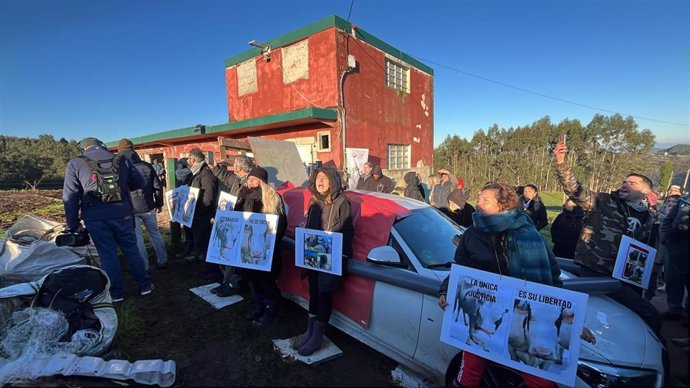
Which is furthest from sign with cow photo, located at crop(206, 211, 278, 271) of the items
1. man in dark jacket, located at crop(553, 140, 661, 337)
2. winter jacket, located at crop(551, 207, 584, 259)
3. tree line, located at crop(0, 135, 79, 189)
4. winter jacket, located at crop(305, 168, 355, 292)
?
tree line, located at crop(0, 135, 79, 189)

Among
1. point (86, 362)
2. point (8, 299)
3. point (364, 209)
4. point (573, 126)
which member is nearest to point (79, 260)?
point (8, 299)

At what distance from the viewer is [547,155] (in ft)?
86.8

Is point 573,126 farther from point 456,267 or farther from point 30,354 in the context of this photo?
point 30,354

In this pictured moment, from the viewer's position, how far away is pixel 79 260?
4.30 metres

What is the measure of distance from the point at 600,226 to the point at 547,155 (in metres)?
27.9

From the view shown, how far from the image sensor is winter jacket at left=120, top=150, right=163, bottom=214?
506 centimetres

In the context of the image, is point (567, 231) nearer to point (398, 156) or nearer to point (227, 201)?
point (227, 201)

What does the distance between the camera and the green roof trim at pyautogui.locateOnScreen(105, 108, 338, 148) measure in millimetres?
7333

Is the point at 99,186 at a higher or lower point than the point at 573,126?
lower

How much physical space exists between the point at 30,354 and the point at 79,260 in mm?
1995

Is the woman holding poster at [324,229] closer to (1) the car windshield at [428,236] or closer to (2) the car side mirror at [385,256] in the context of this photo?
(2) the car side mirror at [385,256]

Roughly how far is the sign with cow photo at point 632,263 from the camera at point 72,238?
5748 mm

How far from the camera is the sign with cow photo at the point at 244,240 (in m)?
3.49

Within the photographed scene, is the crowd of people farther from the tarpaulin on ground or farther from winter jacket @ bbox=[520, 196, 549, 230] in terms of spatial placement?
the tarpaulin on ground
